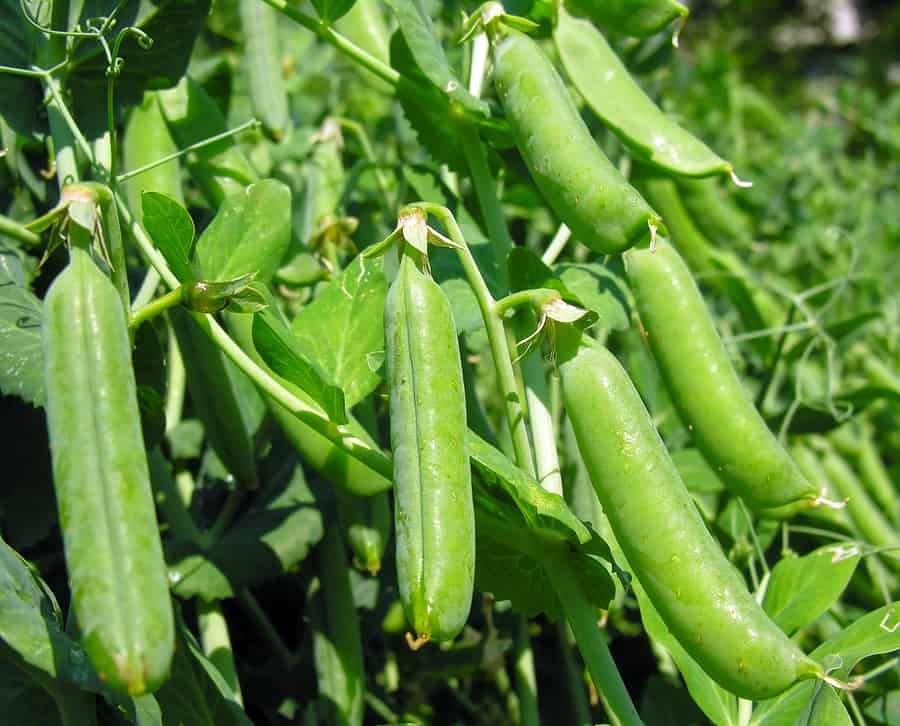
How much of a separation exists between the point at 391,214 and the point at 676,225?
509 mm

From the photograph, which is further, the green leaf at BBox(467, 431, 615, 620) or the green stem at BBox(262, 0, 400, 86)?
the green stem at BBox(262, 0, 400, 86)

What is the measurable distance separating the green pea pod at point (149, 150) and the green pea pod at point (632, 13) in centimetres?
49

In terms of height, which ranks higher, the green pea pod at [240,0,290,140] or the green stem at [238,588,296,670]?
the green pea pod at [240,0,290,140]

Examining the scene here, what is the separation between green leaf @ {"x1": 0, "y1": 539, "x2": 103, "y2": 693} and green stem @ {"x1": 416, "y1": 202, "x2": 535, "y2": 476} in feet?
1.29

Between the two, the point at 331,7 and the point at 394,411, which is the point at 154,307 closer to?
the point at 394,411

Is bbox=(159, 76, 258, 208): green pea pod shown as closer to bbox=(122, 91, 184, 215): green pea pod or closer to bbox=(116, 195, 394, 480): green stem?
bbox=(122, 91, 184, 215): green pea pod

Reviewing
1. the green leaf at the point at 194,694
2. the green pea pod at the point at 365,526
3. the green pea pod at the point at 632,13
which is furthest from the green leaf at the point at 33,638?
the green pea pod at the point at 632,13

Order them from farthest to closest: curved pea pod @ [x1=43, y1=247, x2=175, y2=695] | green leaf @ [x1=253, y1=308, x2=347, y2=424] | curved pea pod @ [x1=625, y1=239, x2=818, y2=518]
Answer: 1. curved pea pod @ [x1=625, y1=239, x2=818, y2=518]
2. green leaf @ [x1=253, y1=308, x2=347, y2=424]
3. curved pea pod @ [x1=43, y1=247, x2=175, y2=695]

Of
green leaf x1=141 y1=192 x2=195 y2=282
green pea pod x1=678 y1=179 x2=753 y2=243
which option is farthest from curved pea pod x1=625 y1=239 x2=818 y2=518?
green pea pod x1=678 y1=179 x2=753 y2=243

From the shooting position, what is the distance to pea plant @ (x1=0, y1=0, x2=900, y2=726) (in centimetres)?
70

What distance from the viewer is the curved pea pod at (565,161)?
875 mm

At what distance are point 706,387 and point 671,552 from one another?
0.24m

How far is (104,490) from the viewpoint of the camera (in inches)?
23.8

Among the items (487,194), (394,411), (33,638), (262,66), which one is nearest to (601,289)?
(487,194)
